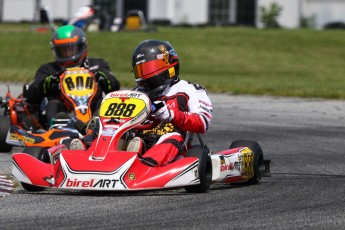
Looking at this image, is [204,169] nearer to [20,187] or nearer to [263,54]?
[20,187]

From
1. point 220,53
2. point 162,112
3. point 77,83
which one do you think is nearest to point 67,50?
point 77,83

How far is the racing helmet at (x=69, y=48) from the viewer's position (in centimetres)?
1130

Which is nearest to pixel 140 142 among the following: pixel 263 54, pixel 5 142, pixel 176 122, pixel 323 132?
pixel 176 122

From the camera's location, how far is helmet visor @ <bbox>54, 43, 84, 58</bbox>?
1130 cm

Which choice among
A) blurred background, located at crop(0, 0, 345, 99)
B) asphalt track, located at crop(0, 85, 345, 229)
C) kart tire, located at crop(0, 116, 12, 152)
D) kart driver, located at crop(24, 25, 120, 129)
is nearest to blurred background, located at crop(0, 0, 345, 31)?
blurred background, located at crop(0, 0, 345, 99)

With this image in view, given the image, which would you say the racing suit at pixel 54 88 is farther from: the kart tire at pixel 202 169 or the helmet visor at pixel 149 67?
the kart tire at pixel 202 169

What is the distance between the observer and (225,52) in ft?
96.8

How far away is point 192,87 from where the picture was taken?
807 centimetres

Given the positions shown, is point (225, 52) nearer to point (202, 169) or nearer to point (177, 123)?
point (177, 123)

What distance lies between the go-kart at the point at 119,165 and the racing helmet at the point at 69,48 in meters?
3.68

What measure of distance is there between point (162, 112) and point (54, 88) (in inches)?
143

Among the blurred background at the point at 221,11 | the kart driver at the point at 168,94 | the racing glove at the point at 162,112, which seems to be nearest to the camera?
the racing glove at the point at 162,112

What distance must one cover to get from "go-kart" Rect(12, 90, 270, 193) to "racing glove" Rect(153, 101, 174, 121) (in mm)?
49

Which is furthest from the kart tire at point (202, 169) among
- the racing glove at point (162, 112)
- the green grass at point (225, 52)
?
the green grass at point (225, 52)
